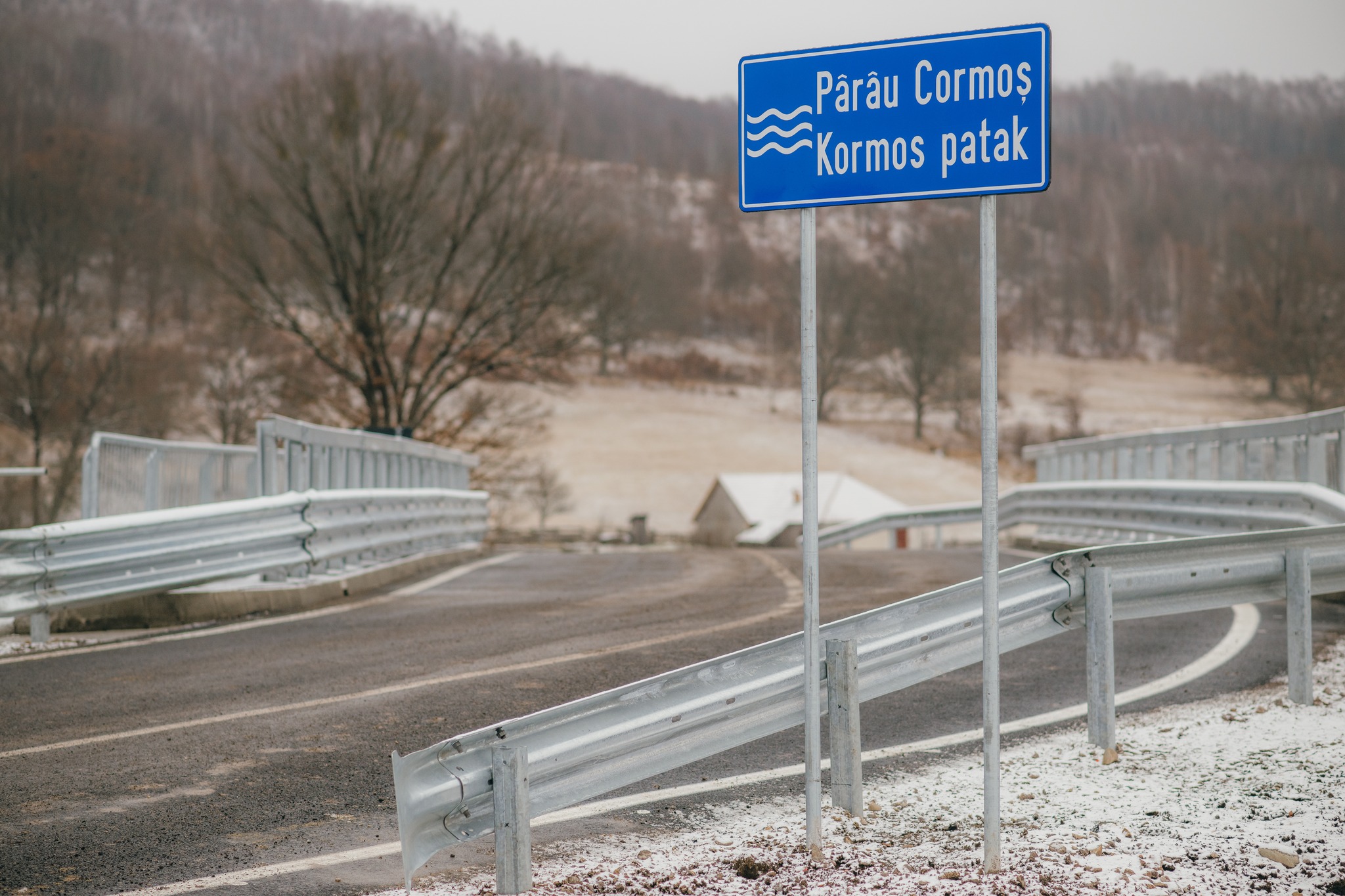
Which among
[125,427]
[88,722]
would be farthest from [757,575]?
[125,427]

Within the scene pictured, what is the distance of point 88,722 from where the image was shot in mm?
6398

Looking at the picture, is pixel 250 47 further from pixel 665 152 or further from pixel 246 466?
pixel 246 466

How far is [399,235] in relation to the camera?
34.9 m

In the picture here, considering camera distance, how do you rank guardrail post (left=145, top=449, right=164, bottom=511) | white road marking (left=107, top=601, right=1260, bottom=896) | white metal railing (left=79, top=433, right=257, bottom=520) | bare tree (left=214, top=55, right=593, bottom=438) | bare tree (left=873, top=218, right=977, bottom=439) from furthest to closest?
bare tree (left=873, top=218, right=977, bottom=439)
bare tree (left=214, top=55, right=593, bottom=438)
guardrail post (left=145, top=449, right=164, bottom=511)
white metal railing (left=79, top=433, right=257, bottom=520)
white road marking (left=107, top=601, right=1260, bottom=896)

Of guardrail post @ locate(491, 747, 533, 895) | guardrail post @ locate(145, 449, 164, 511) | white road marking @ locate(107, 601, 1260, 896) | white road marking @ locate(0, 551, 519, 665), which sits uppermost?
guardrail post @ locate(145, 449, 164, 511)

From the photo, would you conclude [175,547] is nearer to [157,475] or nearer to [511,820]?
[157,475]

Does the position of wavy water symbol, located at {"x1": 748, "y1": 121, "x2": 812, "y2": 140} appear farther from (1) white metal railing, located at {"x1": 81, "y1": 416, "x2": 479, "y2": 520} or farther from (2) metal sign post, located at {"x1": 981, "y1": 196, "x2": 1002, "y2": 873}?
(1) white metal railing, located at {"x1": 81, "y1": 416, "x2": 479, "y2": 520}

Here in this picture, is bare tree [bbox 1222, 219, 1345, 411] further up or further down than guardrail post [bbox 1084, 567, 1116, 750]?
further up

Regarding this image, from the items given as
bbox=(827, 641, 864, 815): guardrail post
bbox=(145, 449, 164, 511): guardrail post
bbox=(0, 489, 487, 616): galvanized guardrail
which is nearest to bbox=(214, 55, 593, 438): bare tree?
bbox=(0, 489, 487, 616): galvanized guardrail

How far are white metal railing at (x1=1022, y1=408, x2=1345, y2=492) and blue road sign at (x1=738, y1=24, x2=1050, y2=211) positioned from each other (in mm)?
8054

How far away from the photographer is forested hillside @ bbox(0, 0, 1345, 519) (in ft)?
110

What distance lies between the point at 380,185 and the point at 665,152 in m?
154

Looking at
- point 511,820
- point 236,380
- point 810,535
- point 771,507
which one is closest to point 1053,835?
point 810,535

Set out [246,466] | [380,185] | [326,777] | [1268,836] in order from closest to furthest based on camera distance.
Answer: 1. [1268,836]
2. [326,777]
3. [246,466]
4. [380,185]
